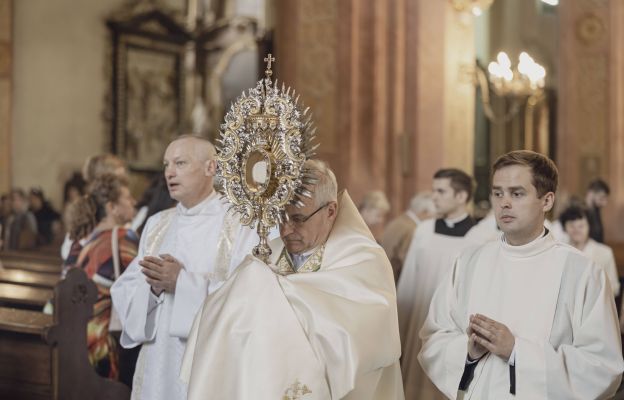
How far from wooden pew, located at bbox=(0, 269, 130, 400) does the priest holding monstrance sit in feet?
6.47

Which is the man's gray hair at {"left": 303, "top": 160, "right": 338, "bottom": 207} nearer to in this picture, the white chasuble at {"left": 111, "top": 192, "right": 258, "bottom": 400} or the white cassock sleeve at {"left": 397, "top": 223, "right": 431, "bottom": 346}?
the white chasuble at {"left": 111, "top": 192, "right": 258, "bottom": 400}

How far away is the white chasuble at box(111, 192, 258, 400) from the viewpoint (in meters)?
4.74

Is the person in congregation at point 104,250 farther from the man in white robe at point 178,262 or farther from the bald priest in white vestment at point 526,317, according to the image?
the bald priest in white vestment at point 526,317

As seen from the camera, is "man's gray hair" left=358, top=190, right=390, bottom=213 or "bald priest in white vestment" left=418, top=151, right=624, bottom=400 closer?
"bald priest in white vestment" left=418, top=151, right=624, bottom=400

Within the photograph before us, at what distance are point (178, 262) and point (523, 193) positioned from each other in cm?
181

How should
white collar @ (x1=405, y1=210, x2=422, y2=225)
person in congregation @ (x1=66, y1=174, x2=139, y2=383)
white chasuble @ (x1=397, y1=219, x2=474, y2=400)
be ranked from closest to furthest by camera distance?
person in congregation @ (x1=66, y1=174, x2=139, y2=383) < white chasuble @ (x1=397, y1=219, x2=474, y2=400) < white collar @ (x1=405, y1=210, x2=422, y2=225)

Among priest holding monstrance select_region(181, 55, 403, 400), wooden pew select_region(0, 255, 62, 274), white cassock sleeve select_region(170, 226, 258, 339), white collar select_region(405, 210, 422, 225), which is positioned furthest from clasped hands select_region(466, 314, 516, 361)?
wooden pew select_region(0, 255, 62, 274)

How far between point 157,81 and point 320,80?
6193mm

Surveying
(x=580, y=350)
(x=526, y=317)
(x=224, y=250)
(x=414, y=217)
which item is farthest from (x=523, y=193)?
(x=414, y=217)

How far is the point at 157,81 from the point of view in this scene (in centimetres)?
1769

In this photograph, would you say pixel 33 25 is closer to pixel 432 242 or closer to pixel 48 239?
pixel 48 239

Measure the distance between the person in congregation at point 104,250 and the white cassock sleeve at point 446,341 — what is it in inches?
93.5

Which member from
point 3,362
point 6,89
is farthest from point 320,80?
point 3,362

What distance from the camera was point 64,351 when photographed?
18.1 ft
